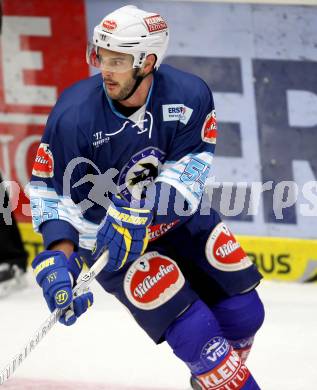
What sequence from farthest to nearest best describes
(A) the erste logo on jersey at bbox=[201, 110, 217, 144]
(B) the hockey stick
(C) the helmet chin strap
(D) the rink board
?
(D) the rink board, (A) the erste logo on jersey at bbox=[201, 110, 217, 144], (C) the helmet chin strap, (B) the hockey stick

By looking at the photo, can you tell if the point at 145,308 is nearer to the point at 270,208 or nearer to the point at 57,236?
the point at 57,236

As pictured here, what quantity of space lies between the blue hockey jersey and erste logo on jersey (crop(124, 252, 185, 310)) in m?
0.19

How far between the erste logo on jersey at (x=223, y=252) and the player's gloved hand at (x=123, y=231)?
39 centimetres

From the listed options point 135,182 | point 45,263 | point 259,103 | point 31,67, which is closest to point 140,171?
point 135,182

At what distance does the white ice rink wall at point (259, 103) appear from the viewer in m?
5.97

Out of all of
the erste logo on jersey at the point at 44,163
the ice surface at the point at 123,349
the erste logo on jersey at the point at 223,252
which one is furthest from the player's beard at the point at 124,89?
the ice surface at the point at 123,349

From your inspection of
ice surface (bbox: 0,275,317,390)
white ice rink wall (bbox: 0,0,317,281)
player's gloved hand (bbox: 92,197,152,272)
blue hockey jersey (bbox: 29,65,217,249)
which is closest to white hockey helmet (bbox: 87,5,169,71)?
blue hockey jersey (bbox: 29,65,217,249)

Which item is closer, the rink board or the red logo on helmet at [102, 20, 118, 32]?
the red logo on helmet at [102, 20, 118, 32]

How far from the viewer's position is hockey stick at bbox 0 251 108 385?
3.91 metres

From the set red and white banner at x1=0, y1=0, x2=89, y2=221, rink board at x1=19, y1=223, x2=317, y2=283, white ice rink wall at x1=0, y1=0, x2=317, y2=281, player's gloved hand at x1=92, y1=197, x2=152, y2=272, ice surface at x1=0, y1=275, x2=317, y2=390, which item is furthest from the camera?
red and white banner at x1=0, y1=0, x2=89, y2=221

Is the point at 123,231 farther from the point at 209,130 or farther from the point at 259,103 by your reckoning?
the point at 259,103

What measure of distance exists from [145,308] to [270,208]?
2080mm

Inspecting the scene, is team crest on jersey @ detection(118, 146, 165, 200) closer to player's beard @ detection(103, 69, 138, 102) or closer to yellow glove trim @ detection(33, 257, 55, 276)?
player's beard @ detection(103, 69, 138, 102)

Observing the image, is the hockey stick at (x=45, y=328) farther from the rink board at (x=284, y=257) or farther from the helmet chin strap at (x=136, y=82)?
the rink board at (x=284, y=257)
